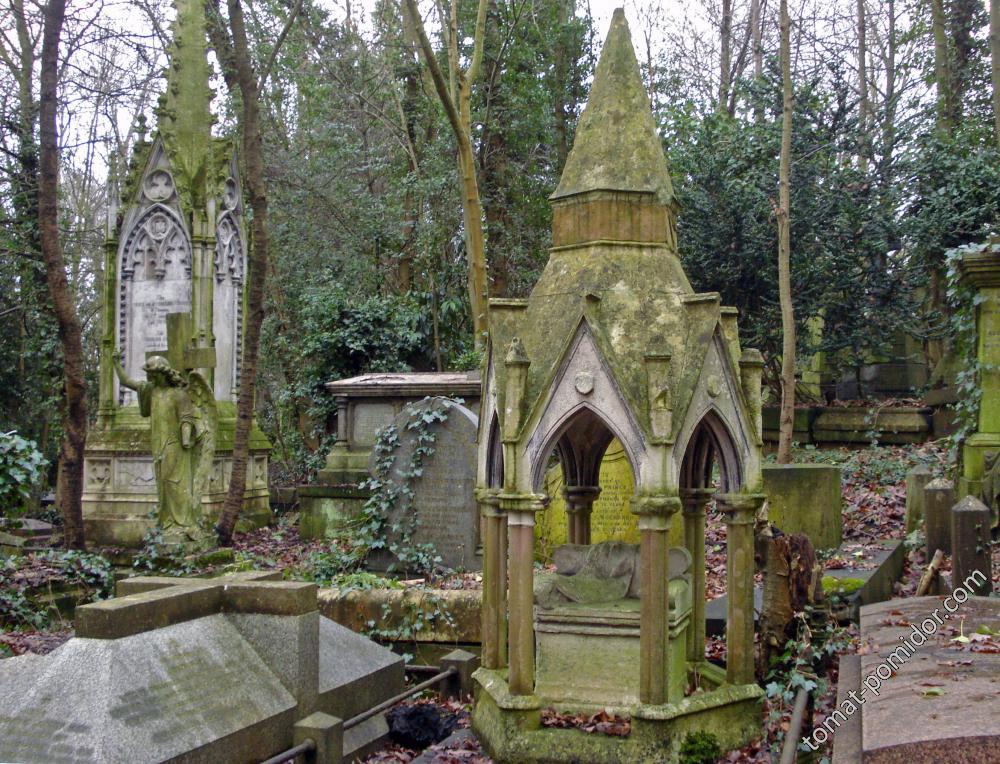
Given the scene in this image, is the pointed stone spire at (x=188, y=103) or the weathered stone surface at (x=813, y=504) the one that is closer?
the weathered stone surface at (x=813, y=504)

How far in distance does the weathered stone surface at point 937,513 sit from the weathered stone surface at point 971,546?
4.01ft

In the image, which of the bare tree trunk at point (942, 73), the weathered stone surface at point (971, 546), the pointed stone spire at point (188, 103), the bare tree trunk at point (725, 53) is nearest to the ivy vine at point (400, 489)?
the pointed stone spire at point (188, 103)

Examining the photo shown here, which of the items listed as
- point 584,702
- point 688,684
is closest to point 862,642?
point 688,684

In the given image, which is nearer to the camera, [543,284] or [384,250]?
[543,284]

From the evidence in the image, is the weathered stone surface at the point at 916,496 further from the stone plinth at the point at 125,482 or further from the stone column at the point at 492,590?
the stone plinth at the point at 125,482

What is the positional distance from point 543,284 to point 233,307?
10.5m

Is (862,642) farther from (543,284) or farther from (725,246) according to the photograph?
(725,246)

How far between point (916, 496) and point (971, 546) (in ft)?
12.9

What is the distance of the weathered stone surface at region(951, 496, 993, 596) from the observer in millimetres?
6156

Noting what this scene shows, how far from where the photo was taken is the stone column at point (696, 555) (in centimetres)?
616

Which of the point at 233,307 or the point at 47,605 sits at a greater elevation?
the point at 233,307

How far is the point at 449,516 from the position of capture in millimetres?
10992

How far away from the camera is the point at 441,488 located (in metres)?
11.1

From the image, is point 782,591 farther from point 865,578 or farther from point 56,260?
point 56,260
